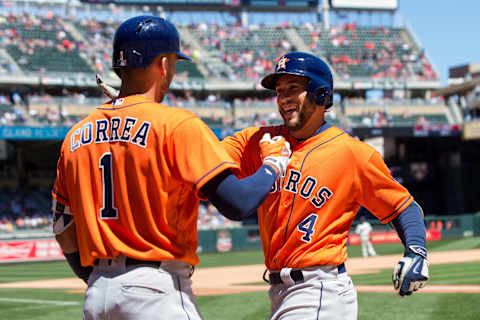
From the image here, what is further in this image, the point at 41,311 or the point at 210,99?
the point at 210,99

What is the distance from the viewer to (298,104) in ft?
12.5

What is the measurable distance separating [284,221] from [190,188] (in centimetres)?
117

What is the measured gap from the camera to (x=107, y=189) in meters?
2.70

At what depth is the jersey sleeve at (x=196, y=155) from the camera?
2.55 meters

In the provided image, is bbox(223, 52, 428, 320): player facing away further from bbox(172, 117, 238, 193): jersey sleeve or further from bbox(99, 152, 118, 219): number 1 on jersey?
bbox(99, 152, 118, 219): number 1 on jersey

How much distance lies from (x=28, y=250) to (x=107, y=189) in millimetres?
20810

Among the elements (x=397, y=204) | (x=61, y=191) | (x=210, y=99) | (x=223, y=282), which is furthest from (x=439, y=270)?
(x=210, y=99)

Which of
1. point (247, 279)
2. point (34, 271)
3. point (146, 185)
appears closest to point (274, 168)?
point (146, 185)

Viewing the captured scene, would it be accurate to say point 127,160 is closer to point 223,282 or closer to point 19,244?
point 223,282

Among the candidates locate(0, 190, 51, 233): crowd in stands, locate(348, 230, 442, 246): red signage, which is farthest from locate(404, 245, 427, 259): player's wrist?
locate(348, 230, 442, 246): red signage

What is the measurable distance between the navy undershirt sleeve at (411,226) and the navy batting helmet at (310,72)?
0.83m

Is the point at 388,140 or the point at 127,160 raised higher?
the point at 127,160

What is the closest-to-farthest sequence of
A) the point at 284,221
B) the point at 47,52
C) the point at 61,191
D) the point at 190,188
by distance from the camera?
the point at 190,188 → the point at 61,191 → the point at 284,221 → the point at 47,52

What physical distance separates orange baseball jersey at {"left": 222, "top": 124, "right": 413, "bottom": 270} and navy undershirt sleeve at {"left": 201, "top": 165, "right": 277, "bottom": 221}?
1059 mm
